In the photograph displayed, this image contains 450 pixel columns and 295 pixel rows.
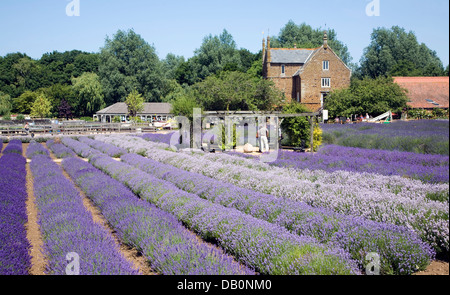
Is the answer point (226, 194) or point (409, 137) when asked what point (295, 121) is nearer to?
point (409, 137)

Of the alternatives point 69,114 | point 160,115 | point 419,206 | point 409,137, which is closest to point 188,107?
point 409,137

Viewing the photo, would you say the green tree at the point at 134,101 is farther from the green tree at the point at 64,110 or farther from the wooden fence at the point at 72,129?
the green tree at the point at 64,110

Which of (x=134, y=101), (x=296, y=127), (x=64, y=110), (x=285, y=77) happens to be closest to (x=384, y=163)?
(x=296, y=127)

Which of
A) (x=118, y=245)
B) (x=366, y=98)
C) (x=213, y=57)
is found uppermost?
(x=213, y=57)

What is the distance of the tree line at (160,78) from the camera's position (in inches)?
1200

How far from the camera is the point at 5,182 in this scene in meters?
9.73

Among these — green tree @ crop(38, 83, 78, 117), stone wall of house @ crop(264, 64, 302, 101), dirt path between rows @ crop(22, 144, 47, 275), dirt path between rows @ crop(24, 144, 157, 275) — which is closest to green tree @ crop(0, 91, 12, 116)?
green tree @ crop(38, 83, 78, 117)

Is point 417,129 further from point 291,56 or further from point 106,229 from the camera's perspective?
point 291,56

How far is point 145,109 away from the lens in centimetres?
5928

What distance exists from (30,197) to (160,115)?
168ft

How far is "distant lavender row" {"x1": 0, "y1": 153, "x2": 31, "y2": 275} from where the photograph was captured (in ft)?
14.5

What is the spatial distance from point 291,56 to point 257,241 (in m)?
45.7

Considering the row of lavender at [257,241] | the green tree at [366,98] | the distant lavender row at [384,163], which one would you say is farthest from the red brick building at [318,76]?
the row of lavender at [257,241]

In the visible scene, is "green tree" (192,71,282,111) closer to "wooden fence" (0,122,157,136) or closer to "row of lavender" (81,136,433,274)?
"wooden fence" (0,122,157,136)
